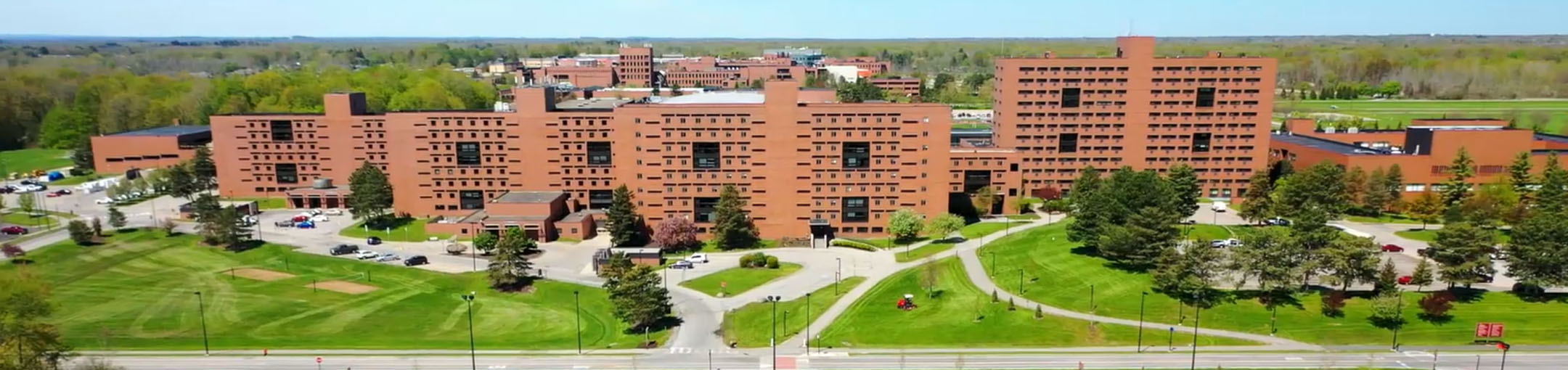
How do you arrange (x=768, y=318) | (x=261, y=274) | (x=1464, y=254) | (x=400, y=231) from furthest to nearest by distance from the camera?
1. (x=400, y=231)
2. (x=261, y=274)
3. (x=768, y=318)
4. (x=1464, y=254)

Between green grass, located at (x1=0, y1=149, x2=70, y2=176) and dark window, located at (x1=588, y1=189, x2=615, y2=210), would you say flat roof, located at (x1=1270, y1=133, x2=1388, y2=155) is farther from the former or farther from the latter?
green grass, located at (x1=0, y1=149, x2=70, y2=176)

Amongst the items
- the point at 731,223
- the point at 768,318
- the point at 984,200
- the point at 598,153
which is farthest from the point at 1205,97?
the point at 598,153

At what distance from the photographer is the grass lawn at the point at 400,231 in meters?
89.1

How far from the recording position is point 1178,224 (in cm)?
8269

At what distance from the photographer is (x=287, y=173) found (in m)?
106

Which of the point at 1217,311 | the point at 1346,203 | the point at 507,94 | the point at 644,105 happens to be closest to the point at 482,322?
the point at 644,105

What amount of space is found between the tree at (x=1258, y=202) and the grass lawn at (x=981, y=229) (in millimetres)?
21321

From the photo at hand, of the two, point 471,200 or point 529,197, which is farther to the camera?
point 471,200

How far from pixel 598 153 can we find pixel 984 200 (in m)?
41.3

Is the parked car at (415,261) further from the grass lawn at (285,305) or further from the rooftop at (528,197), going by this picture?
the rooftop at (528,197)

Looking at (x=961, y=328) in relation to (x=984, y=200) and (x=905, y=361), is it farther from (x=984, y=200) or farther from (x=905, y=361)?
(x=984, y=200)

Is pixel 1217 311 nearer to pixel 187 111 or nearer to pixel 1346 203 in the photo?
pixel 1346 203

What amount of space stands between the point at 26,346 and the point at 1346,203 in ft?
327

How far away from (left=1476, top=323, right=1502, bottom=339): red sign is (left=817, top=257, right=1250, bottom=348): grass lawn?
14422 mm
